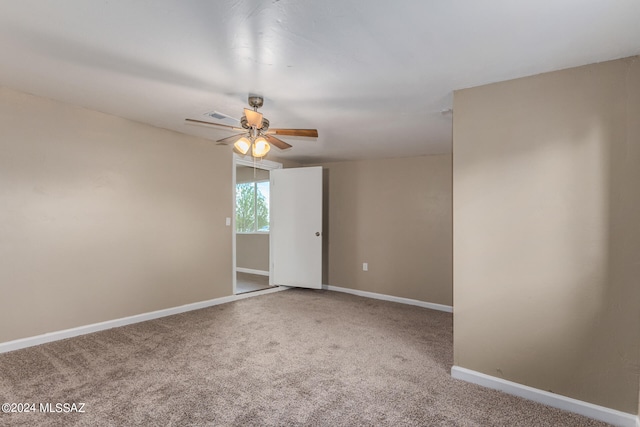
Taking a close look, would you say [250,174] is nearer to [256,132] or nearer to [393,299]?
[393,299]

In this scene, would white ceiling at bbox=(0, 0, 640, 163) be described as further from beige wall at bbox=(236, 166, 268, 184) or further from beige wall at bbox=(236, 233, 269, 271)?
beige wall at bbox=(236, 233, 269, 271)

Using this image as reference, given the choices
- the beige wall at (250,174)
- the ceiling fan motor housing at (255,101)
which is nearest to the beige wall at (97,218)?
the ceiling fan motor housing at (255,101)

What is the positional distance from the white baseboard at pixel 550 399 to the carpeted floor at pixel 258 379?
0.07 metres

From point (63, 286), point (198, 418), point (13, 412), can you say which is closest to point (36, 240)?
point (63, 286)

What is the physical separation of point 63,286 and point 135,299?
68cm

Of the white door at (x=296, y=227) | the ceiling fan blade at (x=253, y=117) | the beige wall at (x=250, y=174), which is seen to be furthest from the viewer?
the beige wall at (x=250, y=174)

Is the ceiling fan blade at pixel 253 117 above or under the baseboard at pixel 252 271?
above

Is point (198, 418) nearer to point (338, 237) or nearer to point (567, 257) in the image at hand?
point (567, 257)

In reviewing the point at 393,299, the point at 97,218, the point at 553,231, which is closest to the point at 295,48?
the point at 553,231

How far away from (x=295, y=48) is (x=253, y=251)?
5296mm

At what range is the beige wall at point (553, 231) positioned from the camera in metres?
1.88

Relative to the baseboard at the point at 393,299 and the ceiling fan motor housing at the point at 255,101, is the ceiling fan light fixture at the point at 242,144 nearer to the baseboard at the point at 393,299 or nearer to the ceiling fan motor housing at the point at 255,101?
the ceiling fan motor housing at the point at 255,101

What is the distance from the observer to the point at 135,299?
3436mm

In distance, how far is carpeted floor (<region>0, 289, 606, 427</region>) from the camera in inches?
73.5
